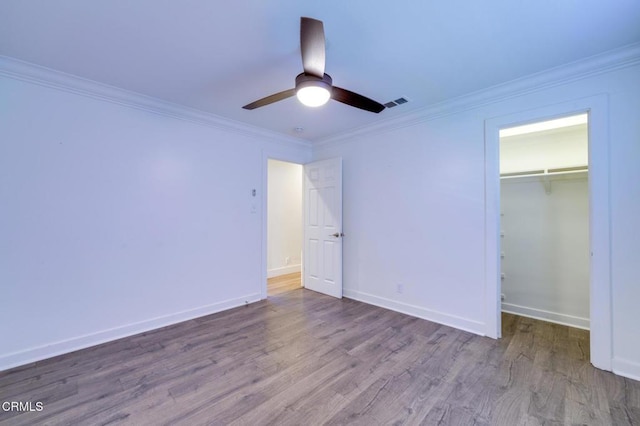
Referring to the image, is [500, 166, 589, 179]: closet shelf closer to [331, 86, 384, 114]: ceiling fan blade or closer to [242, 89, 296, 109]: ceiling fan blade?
[331, 86, 384, 114]: ceiling fan blade

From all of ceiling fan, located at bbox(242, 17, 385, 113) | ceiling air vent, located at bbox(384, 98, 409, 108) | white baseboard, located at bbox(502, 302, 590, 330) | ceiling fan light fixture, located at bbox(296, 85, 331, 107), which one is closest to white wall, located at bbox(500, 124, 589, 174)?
ceiling air vent, located at bbox(384, 98, 409, 108)

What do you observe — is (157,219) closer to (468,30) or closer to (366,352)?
(366,352)

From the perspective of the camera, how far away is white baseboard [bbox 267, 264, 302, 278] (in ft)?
18.0

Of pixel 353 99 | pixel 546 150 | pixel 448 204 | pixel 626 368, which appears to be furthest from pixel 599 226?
pixel 353 99

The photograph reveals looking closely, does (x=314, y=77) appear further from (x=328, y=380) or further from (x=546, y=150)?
(x=546, y=150)

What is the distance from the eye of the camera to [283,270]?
571cm

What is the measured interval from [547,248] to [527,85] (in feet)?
6.44

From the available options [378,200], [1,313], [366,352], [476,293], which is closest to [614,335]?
[476,293]

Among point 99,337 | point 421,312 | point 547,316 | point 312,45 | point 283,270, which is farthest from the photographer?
point 283,270

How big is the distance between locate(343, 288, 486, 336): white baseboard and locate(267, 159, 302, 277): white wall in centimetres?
192
